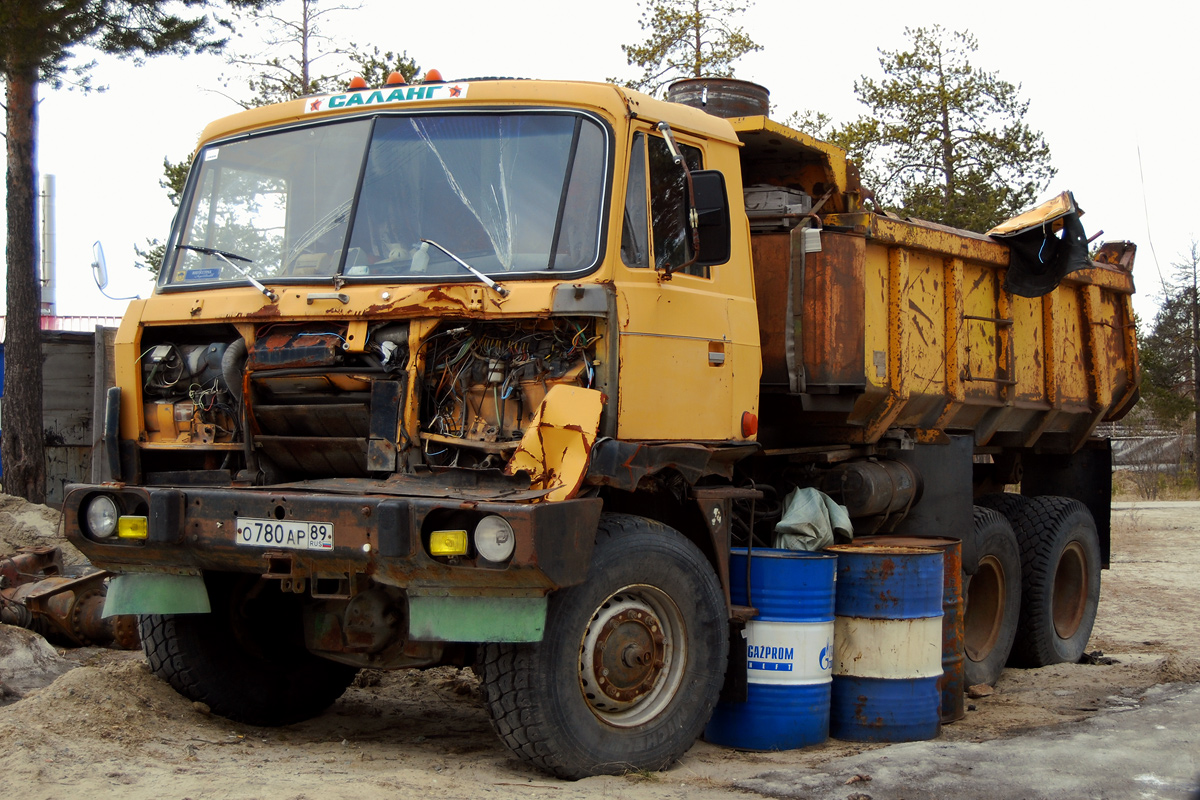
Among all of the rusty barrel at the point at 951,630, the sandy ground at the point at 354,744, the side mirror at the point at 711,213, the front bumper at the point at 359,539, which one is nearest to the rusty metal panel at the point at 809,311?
the rusty barrel at the point at 951,630

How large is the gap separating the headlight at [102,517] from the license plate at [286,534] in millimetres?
655

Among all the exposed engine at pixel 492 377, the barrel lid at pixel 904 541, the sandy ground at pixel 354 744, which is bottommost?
the sandy ground at pixel 354 744

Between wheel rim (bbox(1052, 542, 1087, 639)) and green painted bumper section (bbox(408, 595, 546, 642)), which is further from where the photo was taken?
wheel rim (bbox(1052, 542, 1087, 639))

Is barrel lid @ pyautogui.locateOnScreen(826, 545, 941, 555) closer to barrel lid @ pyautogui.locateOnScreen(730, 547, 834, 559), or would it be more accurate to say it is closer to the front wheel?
barrel lid @ pyautogui.locateOnScreen(730, 547, 834, 559)

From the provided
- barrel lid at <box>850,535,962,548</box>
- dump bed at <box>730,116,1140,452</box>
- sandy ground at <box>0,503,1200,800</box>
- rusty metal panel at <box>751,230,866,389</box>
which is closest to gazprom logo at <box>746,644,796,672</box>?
sandy ground at <box>0,503,1200,800</box>

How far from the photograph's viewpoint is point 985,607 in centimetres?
802

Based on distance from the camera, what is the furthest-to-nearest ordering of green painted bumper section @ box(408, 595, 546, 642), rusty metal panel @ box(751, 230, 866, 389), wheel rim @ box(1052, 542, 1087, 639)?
wheel rim @ box(1052, 542, 1087, 639), rusty metal panel @ box(751, 230, 866, 389), green painted bumper section @ box(408, 595, 546, 642)

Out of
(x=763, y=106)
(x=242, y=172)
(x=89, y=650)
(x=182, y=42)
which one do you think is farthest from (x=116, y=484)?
(x=182, y=42)

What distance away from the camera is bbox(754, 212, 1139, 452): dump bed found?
20.5 ft

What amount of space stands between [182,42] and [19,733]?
10.4 meters

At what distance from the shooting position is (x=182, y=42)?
13273mm

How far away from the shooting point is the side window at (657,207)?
16.7ft

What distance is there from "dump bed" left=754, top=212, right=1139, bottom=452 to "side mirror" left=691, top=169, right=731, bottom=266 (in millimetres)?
1188

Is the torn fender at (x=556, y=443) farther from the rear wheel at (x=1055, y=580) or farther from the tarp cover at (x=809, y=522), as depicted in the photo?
the rear wheel at (x=1055, y=580)
